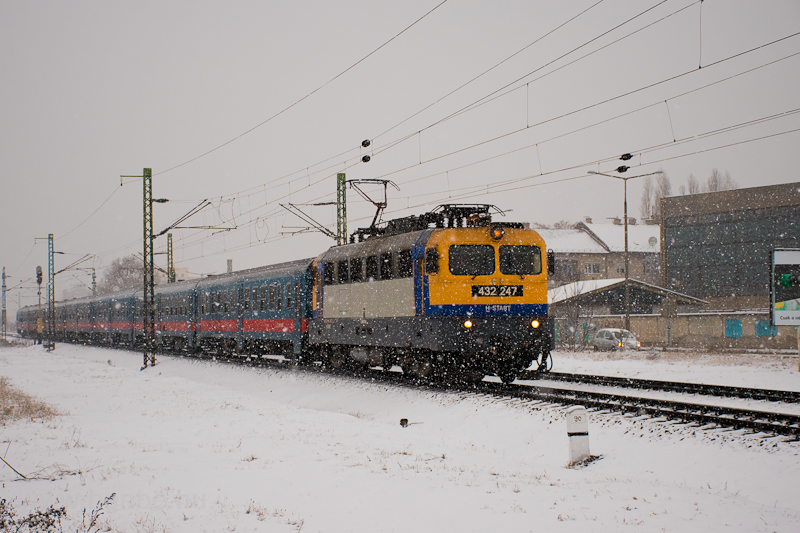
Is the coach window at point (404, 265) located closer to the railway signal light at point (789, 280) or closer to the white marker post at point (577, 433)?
the white marker post at point (577, 433)

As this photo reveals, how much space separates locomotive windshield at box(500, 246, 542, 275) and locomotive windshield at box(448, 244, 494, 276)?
33 centimetres

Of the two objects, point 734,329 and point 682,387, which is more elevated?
point 682,387

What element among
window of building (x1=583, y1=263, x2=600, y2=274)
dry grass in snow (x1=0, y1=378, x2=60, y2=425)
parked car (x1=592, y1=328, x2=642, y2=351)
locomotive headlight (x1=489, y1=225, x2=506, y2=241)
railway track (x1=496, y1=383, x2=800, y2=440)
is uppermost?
window of building (x1=583, y1=263, x2=600, y2=274)

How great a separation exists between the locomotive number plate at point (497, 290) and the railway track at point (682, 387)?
310 centimetres

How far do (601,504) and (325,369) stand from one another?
15.7m

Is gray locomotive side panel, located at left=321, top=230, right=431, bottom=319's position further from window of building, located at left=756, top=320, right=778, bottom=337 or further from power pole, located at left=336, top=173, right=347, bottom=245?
window of building, located at left=756, top=320, right=778, bottom=337

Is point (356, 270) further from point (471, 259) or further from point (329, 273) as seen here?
point (471, 259)

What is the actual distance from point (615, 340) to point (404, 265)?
22742 millimetres

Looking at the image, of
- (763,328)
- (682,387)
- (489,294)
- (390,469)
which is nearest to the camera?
(390,469)

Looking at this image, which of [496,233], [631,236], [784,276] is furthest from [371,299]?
[631,236]

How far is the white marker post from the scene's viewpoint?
9.35 meters

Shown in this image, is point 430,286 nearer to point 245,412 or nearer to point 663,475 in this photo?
point 245,412

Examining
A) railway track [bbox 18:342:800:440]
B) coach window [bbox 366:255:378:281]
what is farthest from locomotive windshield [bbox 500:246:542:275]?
coach window [bbox 366:255:378:281]

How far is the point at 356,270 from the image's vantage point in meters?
18.6
